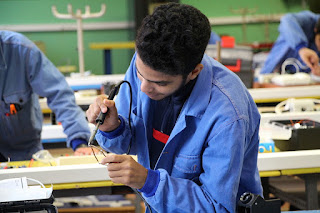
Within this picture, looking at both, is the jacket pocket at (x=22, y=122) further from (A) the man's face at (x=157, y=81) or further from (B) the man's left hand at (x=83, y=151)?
(A) the man's face at (x=157, y=81)

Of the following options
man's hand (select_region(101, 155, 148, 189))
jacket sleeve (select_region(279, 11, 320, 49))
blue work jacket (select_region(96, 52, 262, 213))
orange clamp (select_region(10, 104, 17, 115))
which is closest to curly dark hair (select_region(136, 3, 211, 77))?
blue work jacket (select_region(96, 52, 262, 213))

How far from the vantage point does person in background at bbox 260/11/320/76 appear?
3.96m

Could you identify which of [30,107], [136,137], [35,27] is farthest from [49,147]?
[35,27]

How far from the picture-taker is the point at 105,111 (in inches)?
52.2

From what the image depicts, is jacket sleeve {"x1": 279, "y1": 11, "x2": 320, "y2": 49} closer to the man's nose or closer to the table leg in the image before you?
the table leg

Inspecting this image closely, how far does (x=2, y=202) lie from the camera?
135 cm

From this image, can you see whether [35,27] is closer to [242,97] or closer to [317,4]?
[317,4]

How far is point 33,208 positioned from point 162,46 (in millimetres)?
601

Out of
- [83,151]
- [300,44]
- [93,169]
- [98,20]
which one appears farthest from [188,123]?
[98,20]

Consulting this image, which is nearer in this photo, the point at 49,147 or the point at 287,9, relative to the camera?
the point at 49,147

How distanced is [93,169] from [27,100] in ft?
2.30

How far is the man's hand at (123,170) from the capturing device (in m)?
1.19

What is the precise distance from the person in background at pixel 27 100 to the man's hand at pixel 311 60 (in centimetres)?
233

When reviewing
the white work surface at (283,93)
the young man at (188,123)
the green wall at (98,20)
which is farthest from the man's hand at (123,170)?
the green wall at (98,20)
